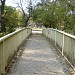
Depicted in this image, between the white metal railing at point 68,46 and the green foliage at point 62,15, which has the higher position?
the green foliage at point 62,15

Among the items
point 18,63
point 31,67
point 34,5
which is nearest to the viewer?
point 31,67

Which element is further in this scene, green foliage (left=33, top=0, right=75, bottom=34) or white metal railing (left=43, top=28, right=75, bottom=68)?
green foliage (left=33, top=0, right=75, bottom=34)

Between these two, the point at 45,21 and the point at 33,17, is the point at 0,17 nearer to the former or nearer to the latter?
the point at 45,21

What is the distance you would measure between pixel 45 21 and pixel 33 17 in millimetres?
13082

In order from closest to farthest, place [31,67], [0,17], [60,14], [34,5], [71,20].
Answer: [31,67] < [71,20] < [60,14] < [0,17] < [34,5]

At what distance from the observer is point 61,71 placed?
7.84 meters

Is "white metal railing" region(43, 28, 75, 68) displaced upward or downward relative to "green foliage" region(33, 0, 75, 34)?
downward

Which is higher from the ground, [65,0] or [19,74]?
[65,0]

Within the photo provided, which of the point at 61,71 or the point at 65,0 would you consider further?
the point at 65,0

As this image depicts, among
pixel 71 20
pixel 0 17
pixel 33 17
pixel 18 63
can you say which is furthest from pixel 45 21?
pixel 18 63

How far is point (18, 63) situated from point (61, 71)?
2.05m

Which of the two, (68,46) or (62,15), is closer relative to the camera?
(68,46)

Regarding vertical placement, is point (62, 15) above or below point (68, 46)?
above

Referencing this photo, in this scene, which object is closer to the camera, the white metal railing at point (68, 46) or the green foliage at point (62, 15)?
the white metal railing at point (68, 46)
